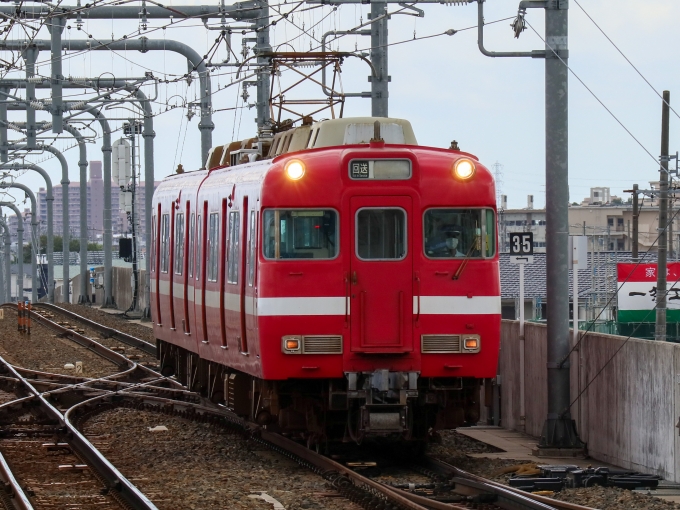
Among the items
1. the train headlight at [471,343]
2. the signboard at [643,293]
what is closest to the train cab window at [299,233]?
the train headlight at [471,343]

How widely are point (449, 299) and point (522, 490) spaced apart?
240 cm

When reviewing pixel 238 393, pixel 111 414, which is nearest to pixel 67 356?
pixel 111 414

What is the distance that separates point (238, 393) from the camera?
51.0 ft

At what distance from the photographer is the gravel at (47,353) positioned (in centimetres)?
2627

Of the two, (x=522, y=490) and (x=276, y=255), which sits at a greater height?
(x=276, y=255)

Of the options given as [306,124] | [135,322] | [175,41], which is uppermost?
[175,41]

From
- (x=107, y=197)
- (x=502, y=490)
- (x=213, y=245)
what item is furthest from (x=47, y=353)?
(x=107, y=197)

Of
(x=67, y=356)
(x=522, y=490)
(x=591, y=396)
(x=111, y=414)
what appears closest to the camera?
(x=522, y=490)

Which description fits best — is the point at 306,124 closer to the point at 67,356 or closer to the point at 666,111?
the point at 67,356

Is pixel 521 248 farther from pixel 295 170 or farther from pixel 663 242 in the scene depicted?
pixel 663 242

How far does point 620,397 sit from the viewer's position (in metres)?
13.9

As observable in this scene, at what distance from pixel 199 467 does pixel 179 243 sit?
528cm

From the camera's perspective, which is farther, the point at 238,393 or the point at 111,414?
the point at 111,414

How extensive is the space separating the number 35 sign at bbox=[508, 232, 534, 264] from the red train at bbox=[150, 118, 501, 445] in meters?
3.59
